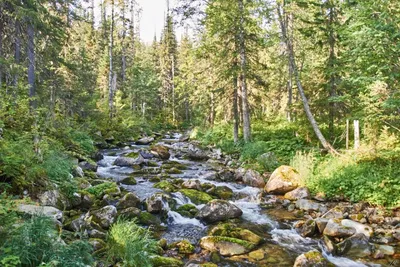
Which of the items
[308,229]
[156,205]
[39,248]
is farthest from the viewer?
[156,205]

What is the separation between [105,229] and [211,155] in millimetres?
12079

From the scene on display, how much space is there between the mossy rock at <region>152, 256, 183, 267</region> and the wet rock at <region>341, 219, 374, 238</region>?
13.9ft

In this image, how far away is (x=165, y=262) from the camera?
18.7ft

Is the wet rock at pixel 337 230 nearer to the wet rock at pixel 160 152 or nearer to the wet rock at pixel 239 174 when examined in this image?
the wet rock at pixel 239 174

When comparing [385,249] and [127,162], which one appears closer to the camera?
[385,249]

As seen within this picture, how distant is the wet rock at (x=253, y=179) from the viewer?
39.4 ft

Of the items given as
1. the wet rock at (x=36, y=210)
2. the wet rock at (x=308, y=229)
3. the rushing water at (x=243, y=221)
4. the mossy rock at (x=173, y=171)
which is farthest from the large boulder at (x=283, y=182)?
the wet rock at (x=36, y=210)

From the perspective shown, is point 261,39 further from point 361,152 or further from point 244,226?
point 244,226

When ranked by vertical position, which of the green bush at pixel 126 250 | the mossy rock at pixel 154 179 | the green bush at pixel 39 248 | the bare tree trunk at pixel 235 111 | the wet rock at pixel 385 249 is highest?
the bare tree trunk at pixel 235 111

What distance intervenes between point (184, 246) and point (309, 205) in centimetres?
443

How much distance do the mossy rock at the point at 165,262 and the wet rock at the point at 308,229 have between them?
336cm

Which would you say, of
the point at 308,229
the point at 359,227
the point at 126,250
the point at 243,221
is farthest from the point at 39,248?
the point at 359,227

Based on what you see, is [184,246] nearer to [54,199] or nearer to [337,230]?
[54,199]

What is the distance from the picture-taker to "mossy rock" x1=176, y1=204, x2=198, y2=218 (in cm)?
873
